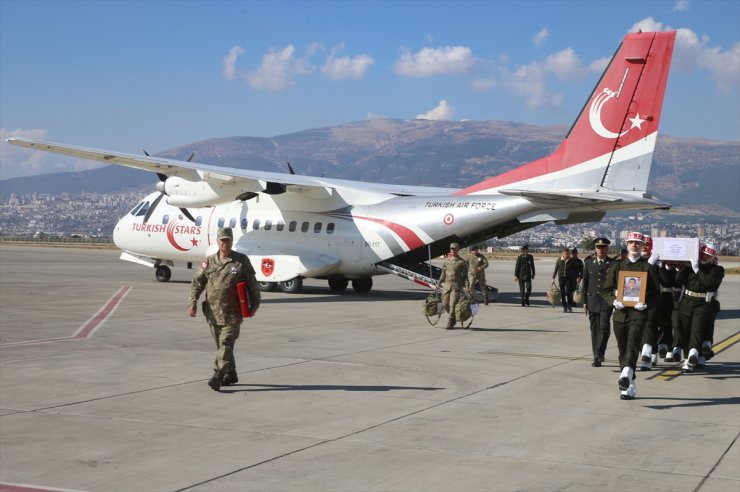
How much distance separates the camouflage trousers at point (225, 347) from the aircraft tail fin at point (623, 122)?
13618mm

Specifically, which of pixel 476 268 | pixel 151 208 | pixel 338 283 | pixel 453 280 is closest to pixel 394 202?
pixel 476 268

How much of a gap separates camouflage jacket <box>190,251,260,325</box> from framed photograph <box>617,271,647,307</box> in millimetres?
4486

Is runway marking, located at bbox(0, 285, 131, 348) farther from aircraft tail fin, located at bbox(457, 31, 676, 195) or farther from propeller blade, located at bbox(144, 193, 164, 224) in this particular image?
aircraft tail fin, located at bbox(457, 31, 676, 195)

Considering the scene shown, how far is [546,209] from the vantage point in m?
23.1

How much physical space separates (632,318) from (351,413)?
12.3ft

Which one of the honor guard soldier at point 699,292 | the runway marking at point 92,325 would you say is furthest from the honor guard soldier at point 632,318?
the runway marking at point 92,325

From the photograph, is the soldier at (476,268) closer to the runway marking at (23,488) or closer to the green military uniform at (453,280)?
the green military uniform at (453,280)

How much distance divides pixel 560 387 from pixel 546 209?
1221cm

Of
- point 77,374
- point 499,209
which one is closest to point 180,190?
point 499,209

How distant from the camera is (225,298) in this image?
10938mm

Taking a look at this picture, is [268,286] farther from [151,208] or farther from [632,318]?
[632,318]

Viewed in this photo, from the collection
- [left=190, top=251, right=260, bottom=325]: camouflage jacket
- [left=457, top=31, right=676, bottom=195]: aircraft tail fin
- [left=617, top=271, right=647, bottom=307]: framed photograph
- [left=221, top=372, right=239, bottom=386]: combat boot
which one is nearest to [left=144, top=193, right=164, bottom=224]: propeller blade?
[left=457, top=31, right=676, bottom=195]: aircraft tail fin

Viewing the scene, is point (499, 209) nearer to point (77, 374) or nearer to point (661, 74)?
point (661, 74)

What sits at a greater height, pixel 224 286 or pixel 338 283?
pixel 224 286
